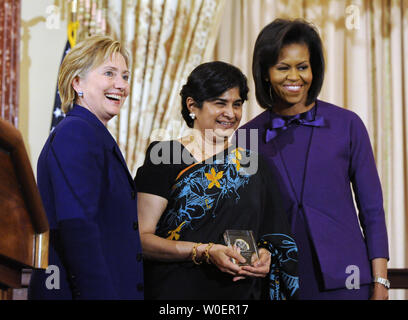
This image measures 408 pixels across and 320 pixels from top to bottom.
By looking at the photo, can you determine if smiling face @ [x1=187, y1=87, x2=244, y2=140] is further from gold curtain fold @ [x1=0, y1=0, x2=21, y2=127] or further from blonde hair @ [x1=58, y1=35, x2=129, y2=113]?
gold curtain fold @ [x1=0, y1=0, x2=21, y2=127]

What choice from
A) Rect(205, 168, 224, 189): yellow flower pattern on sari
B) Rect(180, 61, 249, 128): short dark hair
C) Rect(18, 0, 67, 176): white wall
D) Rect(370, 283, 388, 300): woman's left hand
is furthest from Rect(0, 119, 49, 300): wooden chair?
Rect(18, 0, 67, 176): white wall

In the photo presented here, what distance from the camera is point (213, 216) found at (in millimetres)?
1970

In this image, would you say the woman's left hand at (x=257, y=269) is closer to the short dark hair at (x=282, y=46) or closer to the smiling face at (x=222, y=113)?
the smiling face at (x=222, y=113)

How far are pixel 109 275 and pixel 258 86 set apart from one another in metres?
1.06

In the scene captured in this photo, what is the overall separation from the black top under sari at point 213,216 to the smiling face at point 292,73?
0.33 meters

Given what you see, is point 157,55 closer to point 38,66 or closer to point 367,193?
point 38,66

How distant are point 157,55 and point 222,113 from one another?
1.41 meters

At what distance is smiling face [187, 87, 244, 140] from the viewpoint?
2061 mm

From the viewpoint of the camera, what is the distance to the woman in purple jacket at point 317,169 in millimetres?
2100

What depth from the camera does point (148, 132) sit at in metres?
3.29

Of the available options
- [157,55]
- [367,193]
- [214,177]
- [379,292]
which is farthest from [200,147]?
[157,55]

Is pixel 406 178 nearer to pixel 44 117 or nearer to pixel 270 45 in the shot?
pixel 270 45

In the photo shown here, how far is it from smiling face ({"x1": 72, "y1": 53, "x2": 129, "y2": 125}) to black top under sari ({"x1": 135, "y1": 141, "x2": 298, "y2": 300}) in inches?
11.6
